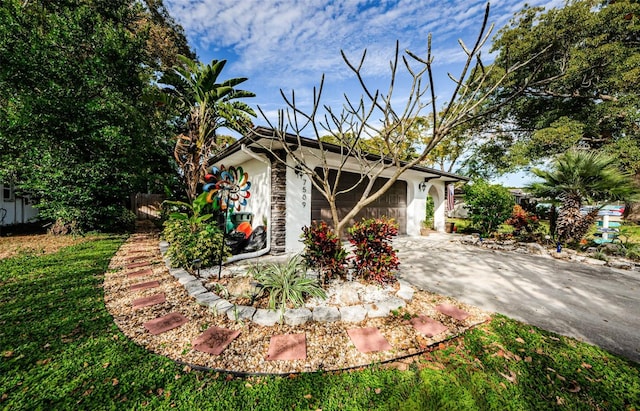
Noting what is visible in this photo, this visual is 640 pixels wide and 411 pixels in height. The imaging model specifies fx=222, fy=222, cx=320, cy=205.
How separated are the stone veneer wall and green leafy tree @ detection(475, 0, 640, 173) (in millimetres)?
11652

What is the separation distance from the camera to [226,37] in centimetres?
756

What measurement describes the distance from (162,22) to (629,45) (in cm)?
2370

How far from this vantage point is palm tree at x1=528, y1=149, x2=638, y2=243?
19.2 feet

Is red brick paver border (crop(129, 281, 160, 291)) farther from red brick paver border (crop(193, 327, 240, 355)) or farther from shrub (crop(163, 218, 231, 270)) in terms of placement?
red brick paver border (crop(193, 327, 240, 355))

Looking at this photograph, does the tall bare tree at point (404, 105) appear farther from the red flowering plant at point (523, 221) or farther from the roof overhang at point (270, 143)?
the red flowering plant at point (523, 221)

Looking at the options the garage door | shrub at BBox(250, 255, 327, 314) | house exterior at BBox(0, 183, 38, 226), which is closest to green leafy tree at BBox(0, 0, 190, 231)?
house exterior at BBox(0, 183, 38, 226)

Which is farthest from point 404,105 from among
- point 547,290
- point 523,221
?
point 523,221

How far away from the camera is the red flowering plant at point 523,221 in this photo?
7.62 m

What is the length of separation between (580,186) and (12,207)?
20302mm

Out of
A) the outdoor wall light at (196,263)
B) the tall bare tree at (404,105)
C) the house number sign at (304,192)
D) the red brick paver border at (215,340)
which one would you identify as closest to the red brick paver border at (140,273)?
the outdoor wall light at (196,263)

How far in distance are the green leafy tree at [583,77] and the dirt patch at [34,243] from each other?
705 inches

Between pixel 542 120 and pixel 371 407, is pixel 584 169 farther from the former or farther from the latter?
pixel 542 120

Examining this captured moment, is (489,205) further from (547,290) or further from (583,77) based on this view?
(583,77)

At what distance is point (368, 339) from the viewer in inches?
92.0
